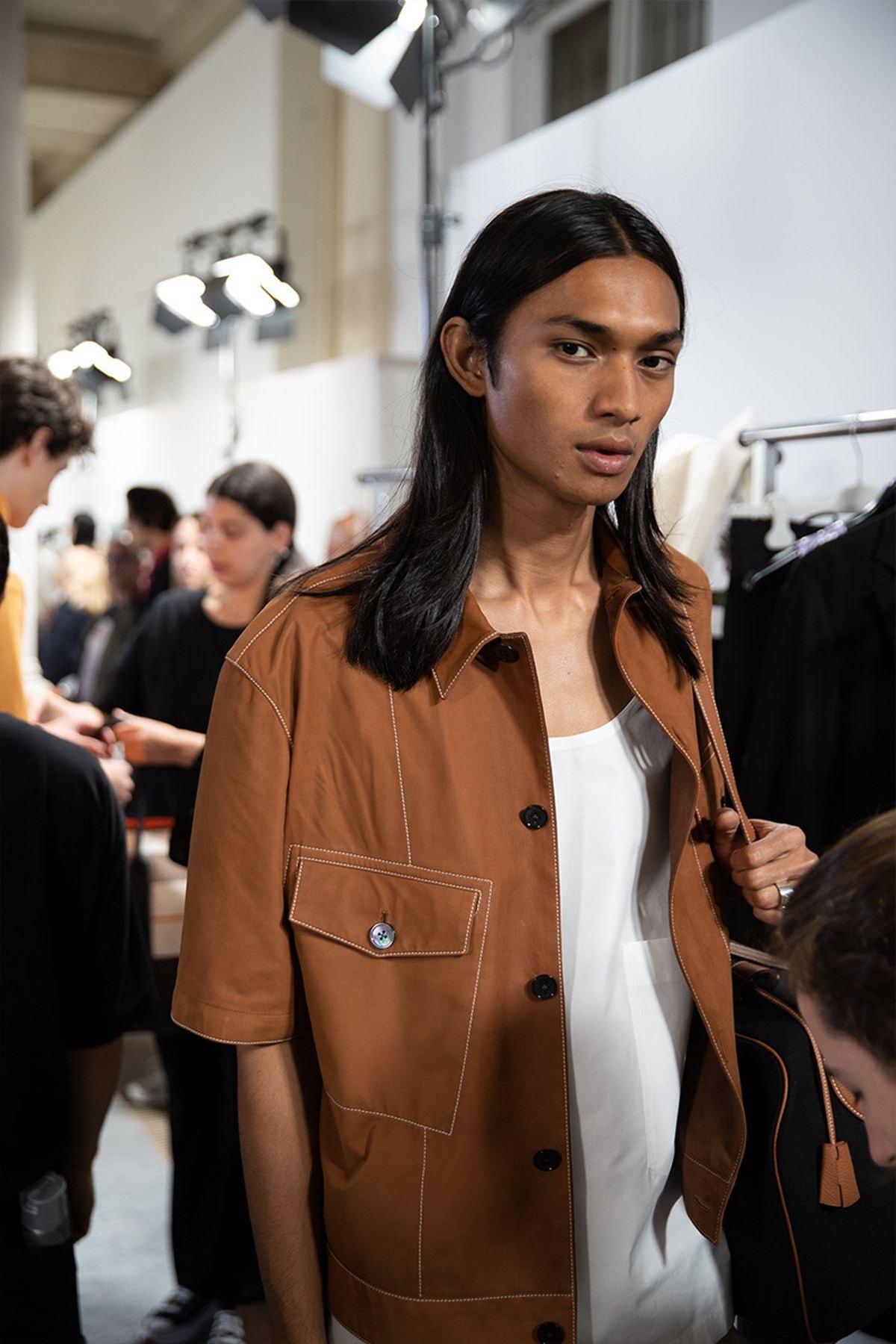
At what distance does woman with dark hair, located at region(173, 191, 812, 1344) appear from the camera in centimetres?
120

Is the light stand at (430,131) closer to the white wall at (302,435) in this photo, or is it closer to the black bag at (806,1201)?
the white wall at (302,435)

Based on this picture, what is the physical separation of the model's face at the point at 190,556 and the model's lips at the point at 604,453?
3.93 metres

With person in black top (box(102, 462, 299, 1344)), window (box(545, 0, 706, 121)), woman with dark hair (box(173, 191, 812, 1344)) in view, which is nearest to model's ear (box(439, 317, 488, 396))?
woman with dark hair (box(173, 191, 812, 1344))

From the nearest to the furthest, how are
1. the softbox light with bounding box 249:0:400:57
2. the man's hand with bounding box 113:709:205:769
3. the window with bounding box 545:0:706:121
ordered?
the man's hand with bounding box 113:709:205:769
the softbox light with bounding box 249:0:400:57
the window with bounding box 545:0:706:121

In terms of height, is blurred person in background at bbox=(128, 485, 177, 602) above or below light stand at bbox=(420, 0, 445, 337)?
below

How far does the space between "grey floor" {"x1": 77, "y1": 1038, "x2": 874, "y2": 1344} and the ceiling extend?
298 inches

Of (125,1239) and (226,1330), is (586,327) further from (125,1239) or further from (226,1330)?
(125,1239)

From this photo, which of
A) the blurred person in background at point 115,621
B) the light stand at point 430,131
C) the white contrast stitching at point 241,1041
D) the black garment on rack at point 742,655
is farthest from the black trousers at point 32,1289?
the blurred person in background at point 115,621

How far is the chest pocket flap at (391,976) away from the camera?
3.90ft

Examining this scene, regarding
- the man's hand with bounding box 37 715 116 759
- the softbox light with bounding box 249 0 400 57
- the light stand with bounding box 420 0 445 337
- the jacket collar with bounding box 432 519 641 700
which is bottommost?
the man's hand with bounding box 37 715 116 759

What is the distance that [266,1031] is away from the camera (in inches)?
47.4

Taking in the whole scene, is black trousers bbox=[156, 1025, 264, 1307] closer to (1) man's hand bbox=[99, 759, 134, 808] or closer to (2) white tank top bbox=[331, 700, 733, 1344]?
(1) man's hand bbox=[99, 759, 134, 808]

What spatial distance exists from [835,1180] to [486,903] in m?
0.45

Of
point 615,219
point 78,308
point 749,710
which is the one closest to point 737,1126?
point 615,219
